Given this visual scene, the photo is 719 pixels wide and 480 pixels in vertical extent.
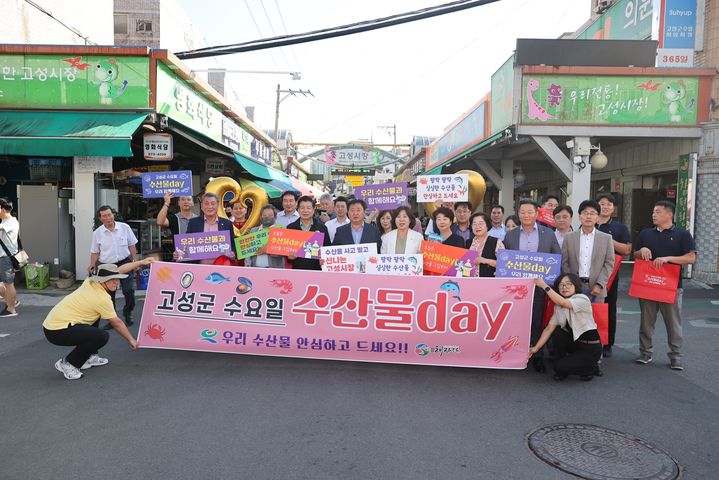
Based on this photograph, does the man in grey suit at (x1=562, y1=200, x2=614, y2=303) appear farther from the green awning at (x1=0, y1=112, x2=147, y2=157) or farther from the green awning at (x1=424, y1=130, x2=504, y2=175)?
the green awning at (x1=0, y1=112, x2=147, y2=157)

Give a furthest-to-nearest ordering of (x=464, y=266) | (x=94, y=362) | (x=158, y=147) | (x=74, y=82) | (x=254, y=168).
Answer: (x=254, y=168) → (x=158, y=147) → (x=74, y=82) → (x=464, y=266) → (x=94, y=362)

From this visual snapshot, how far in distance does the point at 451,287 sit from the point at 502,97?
26.6 ft

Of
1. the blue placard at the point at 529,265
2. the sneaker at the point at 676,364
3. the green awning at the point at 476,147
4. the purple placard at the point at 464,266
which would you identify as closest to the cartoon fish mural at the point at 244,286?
the purple placard at the point at 464,266

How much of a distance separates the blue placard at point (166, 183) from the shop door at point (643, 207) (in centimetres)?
1153

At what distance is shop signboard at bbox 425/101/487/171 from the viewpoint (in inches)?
535

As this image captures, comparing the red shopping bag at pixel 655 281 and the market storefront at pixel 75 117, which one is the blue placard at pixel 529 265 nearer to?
the red shopping bag at pixel 655 281

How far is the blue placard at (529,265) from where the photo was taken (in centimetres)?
505

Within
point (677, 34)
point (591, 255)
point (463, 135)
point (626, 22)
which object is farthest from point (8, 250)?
point (626, 22)

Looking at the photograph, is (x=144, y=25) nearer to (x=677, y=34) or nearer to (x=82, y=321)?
(x=677, y=34)

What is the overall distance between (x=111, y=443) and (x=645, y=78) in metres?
11.7

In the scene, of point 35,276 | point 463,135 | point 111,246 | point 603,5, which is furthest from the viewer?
point 603,5

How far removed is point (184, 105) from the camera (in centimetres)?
1170

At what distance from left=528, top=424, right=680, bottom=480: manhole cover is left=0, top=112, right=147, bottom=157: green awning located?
27.5ft

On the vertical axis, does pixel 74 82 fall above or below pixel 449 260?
above
